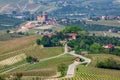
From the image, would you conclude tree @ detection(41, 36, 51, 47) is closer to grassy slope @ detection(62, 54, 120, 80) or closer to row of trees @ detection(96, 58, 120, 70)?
row of trees @ detection(96, 58, 120, 70)

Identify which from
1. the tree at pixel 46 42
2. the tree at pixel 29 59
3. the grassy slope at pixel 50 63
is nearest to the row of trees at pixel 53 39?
the tree at pixel 46 42

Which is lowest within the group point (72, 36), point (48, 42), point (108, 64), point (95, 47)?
point (95, 47)

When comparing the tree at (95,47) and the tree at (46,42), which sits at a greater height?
the tree at (46,42)

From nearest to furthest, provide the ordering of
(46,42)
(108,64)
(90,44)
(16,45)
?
(108,64), (46,42), (90,44), (16,45)

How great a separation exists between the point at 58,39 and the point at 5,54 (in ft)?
59.9

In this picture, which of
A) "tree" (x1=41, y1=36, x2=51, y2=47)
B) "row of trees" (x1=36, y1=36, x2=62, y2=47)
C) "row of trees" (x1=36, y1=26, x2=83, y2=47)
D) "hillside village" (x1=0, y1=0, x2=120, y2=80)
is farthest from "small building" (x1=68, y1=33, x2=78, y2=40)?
"tree" (x1=41, y1=36, x2=51, y2=47)

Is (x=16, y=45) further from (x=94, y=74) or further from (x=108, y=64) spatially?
(x=94, y=74)

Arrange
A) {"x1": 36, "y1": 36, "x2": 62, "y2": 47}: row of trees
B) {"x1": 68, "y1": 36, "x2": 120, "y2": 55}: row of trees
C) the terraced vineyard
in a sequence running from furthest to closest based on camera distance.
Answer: {"x1": 36, "y1": 36, "x2": 62, "y2": 47}: row of trees, {"x1": 68, "y1": 36, "x2": 120, "y2": 55}: row of trees, the terraced vineyard

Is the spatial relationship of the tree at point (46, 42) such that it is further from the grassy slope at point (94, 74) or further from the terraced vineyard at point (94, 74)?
the terraced vineyard at point (94, 74)

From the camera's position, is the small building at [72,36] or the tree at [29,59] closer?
the tree at [29,59]

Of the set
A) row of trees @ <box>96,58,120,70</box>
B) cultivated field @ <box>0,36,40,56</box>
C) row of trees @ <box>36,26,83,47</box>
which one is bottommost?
cultivated field @ <box>0,36,40,56</box>

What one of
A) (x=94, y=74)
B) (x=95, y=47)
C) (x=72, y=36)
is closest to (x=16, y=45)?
(x=72, y=36)

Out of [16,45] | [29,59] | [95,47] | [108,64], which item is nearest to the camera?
[108,64]

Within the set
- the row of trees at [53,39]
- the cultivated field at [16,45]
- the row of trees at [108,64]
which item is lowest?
the cultivated field at [16,45]
